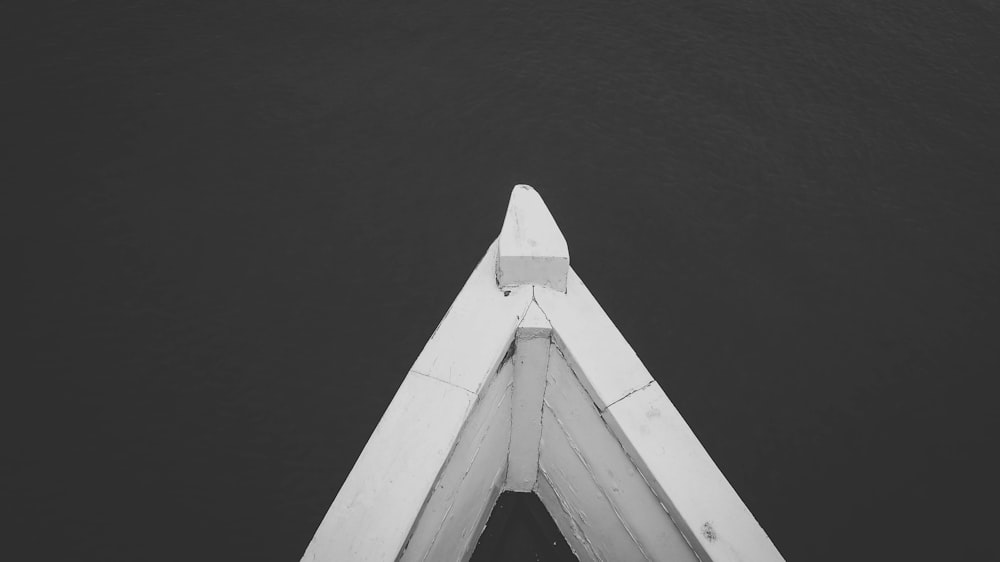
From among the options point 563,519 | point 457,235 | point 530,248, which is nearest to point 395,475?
point 530,248

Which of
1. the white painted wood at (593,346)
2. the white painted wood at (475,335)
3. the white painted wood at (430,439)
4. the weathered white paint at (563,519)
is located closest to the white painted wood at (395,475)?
the white painted wood at (430,439)

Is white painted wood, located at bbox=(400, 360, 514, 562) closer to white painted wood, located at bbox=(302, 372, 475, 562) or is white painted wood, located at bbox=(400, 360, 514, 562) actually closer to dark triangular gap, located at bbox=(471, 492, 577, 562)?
white painted wood, located at bbox=(302, 372, 475, 562)

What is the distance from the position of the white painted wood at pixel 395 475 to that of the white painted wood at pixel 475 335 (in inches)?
6.6

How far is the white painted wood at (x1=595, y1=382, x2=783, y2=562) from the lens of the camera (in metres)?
5.72

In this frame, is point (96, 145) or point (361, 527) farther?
point (96, 145)

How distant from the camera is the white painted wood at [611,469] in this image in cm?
648

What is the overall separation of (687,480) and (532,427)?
269cm

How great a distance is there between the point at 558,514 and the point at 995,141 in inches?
740

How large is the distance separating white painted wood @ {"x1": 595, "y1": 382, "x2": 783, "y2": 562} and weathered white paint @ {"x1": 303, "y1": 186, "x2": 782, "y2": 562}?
0.01 meters

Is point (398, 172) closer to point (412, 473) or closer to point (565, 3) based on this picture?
point (565, 3)

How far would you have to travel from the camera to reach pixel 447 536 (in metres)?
7.80

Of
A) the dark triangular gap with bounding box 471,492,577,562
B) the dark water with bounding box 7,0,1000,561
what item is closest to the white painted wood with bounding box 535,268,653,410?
the dark triangular gap with bounding box 471,492,577,562

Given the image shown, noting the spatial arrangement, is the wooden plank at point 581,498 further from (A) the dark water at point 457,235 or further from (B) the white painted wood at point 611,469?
(A) the dark water at point 457,235

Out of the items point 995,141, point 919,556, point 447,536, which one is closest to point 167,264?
point 447,536
